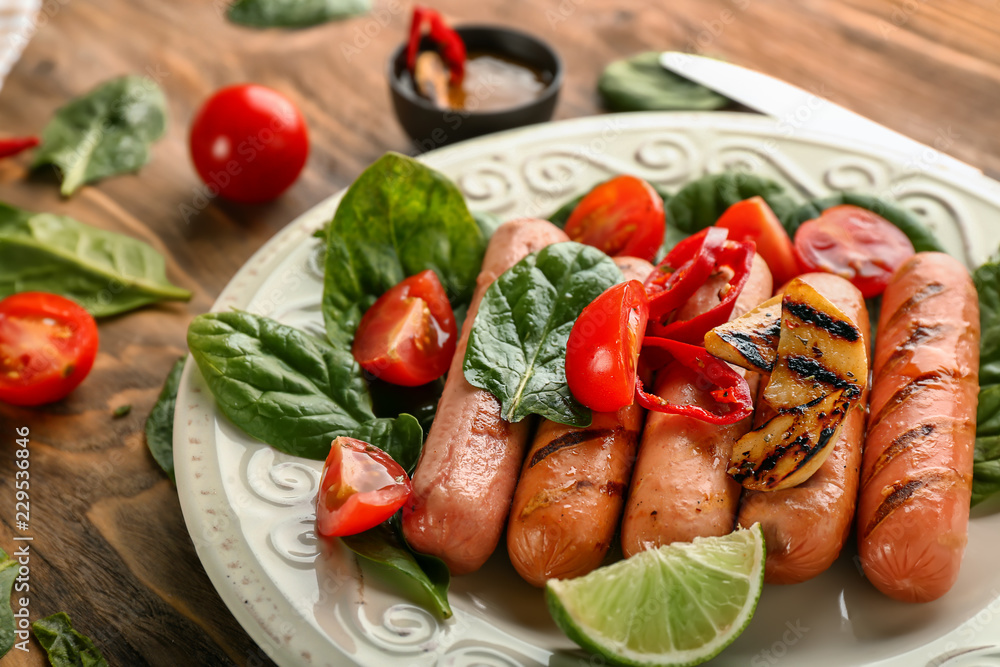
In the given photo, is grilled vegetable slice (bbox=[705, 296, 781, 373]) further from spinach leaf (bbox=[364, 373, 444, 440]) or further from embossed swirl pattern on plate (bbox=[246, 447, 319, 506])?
embossed swirl pattern on plate (bbox=[246, 447, 319, 506])

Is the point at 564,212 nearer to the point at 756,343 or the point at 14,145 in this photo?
the point at 756,343

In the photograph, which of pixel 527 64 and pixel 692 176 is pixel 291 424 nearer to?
pixel 692 176

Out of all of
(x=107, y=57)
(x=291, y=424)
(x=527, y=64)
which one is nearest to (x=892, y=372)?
(x=291, y=424)

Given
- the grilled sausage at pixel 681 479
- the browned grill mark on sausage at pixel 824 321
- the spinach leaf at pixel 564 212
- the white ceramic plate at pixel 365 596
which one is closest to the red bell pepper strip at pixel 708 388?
the grilled sausage at pixel 681 479

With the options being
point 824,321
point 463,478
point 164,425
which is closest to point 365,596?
point 463,478

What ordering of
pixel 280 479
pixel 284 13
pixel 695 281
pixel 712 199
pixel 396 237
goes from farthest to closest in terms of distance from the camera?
pixel 284 13 → pixel 712 199 → pixel 396 237 → pixel 695 281 → pixel 280 479

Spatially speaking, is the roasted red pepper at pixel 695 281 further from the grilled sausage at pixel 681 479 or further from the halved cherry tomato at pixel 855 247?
the halved cherry tomato at pixel 855 247

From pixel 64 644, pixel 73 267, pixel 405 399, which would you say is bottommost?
pixel 64 644
